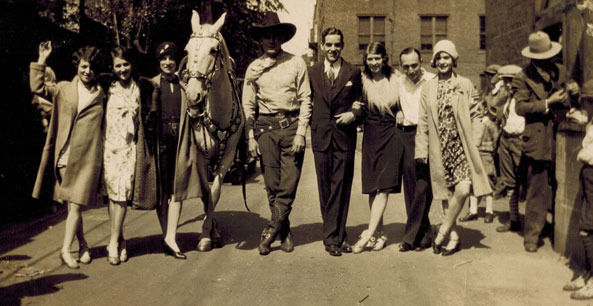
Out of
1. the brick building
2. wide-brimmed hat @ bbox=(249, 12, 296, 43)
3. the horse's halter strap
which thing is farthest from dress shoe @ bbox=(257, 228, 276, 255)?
the brick building

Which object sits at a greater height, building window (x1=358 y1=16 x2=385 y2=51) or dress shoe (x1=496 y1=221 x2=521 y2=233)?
building window (x1=358 y1=16 x2=385 y2=51)

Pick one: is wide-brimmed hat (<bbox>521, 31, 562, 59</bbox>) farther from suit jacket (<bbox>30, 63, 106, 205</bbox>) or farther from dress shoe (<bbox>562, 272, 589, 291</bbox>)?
suit jacket (<bbox>30, 63, 106, 205</bbox>)

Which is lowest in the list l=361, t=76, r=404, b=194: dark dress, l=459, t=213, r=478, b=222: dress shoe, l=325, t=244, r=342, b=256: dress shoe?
l=459, t=213, r=478, b=222: dress shoe

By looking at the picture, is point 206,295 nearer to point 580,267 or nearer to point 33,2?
point 580,267

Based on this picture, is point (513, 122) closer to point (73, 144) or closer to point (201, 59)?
point (201, 59)

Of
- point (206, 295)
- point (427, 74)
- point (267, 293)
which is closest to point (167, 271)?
point (206, 295)

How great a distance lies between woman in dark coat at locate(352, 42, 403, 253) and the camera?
6609 mm

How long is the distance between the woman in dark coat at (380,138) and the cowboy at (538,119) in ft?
4.79

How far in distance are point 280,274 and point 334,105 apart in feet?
6.37

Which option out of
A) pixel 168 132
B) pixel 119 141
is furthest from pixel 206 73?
pixel 119 141

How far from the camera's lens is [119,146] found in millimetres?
6168

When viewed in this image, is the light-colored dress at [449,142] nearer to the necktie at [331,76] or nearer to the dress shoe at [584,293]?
the necktie at [331,76]

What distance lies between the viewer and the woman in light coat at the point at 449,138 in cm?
629

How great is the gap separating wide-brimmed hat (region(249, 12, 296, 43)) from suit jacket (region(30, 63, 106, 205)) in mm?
1844
